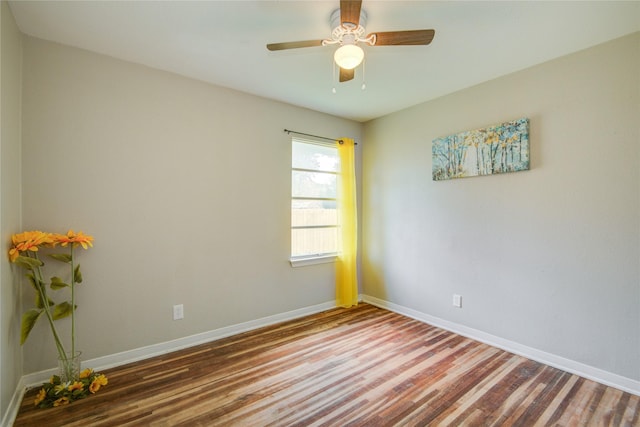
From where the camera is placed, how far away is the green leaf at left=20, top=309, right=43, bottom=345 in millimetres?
1924

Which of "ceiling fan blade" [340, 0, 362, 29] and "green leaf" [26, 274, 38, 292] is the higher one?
"ceiling fan blade" [340, 0, 362, 29]

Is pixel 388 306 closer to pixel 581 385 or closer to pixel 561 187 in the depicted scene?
pixel 581 385

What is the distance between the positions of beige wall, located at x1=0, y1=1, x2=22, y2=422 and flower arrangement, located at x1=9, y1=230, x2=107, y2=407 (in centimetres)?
8

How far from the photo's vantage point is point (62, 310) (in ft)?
6.88

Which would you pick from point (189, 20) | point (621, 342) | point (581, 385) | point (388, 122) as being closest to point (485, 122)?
point (388, 122)

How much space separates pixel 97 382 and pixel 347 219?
283 cm

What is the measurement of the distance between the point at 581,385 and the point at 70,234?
383 centimetres

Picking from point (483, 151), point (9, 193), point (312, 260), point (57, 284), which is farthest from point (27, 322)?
point (483, 151)

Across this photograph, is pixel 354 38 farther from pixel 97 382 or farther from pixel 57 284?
pixel 97 382

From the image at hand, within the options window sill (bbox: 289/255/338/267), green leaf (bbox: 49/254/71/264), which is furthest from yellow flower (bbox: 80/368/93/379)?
window sill (bbox: 289/255/338/267)

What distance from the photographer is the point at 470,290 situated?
3004mm

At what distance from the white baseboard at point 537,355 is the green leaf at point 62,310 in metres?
3.23

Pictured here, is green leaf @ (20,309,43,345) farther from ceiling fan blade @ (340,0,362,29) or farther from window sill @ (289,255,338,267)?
ceiling fan blade @ (340,0,362,29)

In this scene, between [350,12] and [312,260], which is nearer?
[350,12]
